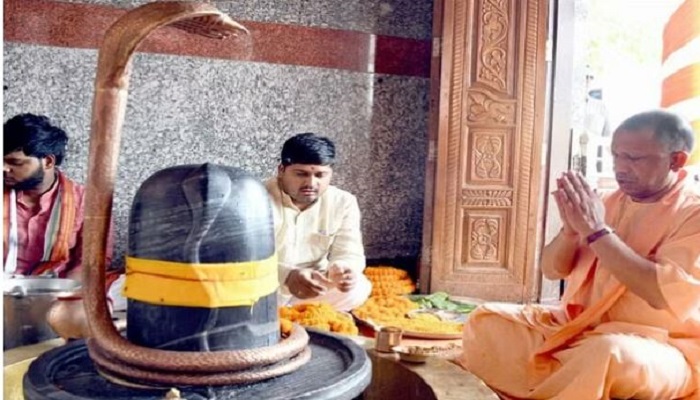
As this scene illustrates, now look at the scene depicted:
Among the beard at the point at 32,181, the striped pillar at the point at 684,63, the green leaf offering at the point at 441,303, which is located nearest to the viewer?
the beard at the point at 32,181

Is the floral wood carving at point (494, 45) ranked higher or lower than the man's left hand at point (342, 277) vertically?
higher

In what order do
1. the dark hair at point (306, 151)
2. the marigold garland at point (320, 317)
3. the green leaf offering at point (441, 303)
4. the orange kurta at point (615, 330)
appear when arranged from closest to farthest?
the orange kurta at point (615, 330), the marigold garland at point (320, 317), the dark hair at point (306, 151), the green leaf offering at point (441, 303)

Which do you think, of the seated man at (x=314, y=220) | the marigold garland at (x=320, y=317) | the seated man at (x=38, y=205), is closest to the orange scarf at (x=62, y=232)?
the seated man at (x=38, y=205)

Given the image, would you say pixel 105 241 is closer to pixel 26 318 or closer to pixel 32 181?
pixel 26 318

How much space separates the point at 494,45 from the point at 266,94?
1692 mm

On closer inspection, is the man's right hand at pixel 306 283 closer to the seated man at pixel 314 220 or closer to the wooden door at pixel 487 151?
the seated man at pixel 314 220

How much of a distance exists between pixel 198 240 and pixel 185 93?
412cm

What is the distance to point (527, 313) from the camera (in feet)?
10.9

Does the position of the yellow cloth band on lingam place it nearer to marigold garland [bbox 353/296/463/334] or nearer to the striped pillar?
marigold garland [bbox 353/296/463/334]

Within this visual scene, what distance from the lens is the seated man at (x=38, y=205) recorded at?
155 inches

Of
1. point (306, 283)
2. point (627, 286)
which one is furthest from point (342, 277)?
point (627, 286)

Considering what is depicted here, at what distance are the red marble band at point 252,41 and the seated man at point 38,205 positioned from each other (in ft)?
2.90

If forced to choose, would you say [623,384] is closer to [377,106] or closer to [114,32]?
[114,32]

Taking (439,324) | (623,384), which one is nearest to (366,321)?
(439,324)
